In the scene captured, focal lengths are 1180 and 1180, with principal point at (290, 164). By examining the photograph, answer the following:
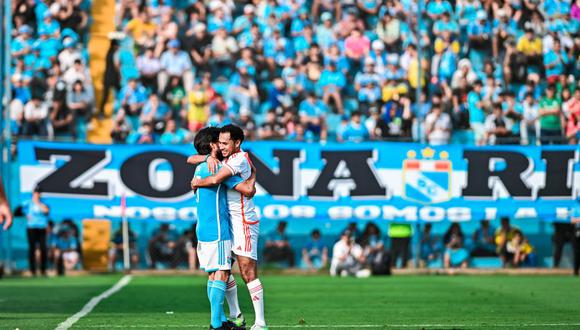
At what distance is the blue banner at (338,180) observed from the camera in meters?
23.7

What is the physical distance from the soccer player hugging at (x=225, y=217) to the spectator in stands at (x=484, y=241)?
46.6 feet

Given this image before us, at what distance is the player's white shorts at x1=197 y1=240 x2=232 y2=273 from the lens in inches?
414

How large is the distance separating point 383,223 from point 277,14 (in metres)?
5.85

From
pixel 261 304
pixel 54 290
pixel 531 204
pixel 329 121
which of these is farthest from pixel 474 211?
pixel 261 304

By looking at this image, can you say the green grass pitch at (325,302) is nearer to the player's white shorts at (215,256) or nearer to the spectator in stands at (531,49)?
the player's white shorts at (215,256)

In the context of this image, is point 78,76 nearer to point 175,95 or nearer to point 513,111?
point 175,95

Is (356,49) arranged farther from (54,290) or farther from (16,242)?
(54,290)

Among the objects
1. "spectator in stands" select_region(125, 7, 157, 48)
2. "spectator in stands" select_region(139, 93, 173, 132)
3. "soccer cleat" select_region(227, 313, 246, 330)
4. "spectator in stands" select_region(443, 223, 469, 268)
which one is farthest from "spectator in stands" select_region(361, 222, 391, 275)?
"soccer cleat" select_region(227, 313, 246, 330)

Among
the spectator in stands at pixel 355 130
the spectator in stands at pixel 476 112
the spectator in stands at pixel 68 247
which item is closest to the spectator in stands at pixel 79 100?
the spectator in stands at pixel 68 247

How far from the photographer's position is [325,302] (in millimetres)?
15773

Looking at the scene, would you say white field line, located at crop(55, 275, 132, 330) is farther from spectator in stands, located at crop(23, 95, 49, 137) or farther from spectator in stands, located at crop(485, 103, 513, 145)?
spectator in stands, located at crop(485, 103, 513, 145)

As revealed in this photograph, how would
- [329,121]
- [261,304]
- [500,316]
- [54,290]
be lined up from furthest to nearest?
[329,121] < [54,290] < [500,316] < [261,304]

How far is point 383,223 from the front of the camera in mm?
25047

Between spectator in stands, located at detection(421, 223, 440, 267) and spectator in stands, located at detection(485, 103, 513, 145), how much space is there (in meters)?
2.34
